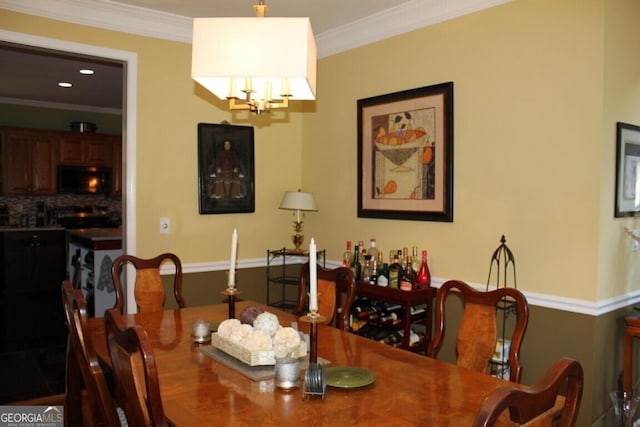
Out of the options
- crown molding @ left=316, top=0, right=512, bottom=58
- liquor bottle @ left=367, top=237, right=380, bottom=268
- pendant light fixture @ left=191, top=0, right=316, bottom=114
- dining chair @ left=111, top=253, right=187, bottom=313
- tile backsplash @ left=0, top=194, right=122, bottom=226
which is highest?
crown molding @ left=316, top=0, right=512, bottom=58

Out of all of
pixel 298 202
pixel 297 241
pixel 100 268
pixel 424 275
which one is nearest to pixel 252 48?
pixel 424 275

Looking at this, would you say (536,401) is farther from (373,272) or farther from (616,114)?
(373,272)

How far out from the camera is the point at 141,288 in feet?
10.5

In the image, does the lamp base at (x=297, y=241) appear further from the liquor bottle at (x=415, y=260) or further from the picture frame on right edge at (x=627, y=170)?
the picture frame on right edge at (x=627, y=170)

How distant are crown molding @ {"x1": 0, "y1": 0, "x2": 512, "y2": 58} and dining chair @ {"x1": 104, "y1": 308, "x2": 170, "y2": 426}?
2.65 metres

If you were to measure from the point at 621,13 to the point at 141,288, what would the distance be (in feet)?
10.00

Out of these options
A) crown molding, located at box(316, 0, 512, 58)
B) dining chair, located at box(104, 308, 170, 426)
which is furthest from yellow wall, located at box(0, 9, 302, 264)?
dining chair, located at box(104, 308, 170, 426)

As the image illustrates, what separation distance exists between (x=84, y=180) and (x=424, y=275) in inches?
233

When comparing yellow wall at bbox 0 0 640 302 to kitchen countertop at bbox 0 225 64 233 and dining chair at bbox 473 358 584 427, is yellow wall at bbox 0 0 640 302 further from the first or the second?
kitchen countertop at bbox 0 225 64 233

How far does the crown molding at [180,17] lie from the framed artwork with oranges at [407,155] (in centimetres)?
44

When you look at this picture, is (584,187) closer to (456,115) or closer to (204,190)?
(456,115)

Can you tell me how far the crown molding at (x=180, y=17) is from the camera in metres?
3.25

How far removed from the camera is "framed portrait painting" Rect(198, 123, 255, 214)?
157 inches

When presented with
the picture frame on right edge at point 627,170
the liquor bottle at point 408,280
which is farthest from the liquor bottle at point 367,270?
the picture frame on right edge at point 627,170
